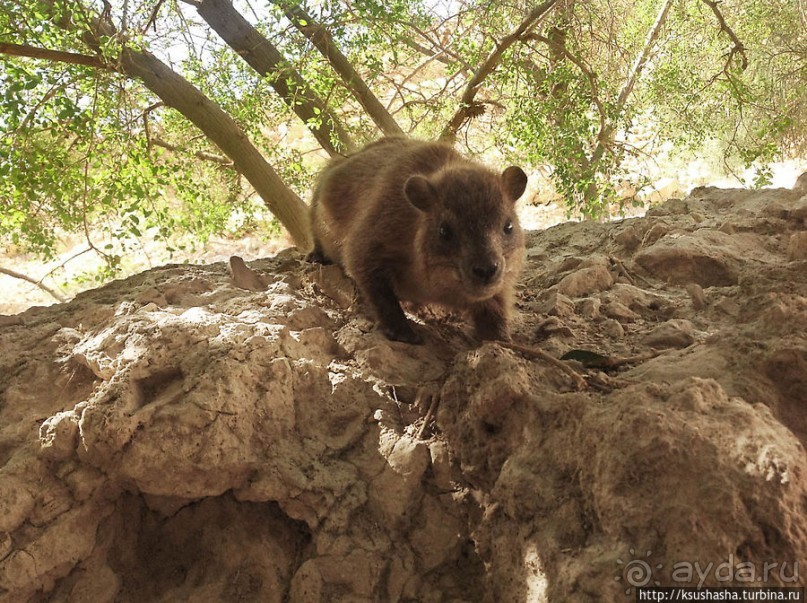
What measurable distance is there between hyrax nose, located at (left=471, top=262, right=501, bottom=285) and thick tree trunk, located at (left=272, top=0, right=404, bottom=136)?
2914 mm

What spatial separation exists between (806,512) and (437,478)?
0.97 metres

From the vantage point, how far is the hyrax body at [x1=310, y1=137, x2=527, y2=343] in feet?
8.80

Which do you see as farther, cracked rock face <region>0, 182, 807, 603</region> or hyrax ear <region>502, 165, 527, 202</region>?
hyrax ear <region>502, 165, 527, 202</region>

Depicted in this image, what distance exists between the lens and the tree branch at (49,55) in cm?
420

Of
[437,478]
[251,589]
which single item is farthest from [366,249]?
[251,589]

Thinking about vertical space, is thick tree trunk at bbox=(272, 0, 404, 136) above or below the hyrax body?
above

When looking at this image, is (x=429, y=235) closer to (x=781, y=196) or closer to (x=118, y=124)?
(x=781, y=196)

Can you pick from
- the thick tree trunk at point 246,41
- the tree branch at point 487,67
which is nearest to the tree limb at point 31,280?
the thick tree trunk at point 246,41

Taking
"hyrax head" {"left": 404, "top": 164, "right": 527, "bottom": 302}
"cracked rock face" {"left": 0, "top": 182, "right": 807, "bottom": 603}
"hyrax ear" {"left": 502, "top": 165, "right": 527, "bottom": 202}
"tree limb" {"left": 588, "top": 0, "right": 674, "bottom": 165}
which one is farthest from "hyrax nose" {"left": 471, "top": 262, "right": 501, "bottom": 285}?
"tree limb" {"left": 588, "top": 0, "right": 674, "bottom": 165}

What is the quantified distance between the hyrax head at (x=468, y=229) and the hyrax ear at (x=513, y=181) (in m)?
0.01

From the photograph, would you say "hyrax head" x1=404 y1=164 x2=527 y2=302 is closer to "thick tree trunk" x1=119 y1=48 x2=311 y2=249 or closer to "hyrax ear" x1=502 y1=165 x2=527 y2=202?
"hyrax ear" x1=502 y1=165 x2=527 y2=202

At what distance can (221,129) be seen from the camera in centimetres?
550

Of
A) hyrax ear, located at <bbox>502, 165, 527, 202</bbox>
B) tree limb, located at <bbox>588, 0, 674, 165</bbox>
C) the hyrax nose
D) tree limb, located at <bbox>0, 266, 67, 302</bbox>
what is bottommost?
the hyrax nose

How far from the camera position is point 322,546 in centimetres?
177
